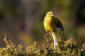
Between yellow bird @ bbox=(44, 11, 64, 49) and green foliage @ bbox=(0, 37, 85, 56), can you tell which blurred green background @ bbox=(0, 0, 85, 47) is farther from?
yellow bird @ bbox=(44, 11, 64, 49)

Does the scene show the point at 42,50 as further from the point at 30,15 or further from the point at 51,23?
the point at 30,15

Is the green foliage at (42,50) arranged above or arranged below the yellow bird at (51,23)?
below

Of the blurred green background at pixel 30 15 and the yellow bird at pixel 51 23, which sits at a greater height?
the yellow bird at pixel 51 23

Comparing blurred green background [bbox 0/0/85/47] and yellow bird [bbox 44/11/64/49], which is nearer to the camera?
yellow bird [bbox 44/11/64/49]

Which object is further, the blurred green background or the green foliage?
the blurred green background

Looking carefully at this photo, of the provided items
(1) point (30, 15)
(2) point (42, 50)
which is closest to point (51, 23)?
(2) point (42, 50)

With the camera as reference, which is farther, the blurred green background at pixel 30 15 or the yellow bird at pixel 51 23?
the blurred green background at pixel 30 15

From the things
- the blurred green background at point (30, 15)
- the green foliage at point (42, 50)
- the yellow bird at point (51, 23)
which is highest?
the yellow bird at point (51, 23)

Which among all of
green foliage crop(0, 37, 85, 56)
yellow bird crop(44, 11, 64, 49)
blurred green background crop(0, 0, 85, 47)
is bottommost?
blurred green background crop(0, 0, 85, 47)

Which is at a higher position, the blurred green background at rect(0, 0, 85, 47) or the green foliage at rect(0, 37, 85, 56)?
the green foliage at rect(0, 37, 85, 56)

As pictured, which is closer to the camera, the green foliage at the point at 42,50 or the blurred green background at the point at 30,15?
the green foliage at the point at 42,50

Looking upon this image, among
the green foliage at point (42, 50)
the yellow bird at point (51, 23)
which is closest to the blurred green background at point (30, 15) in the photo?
the green foliage at point (42, 50)

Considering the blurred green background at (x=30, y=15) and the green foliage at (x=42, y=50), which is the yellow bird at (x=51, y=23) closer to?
the green foliage at (x=42, y=50)

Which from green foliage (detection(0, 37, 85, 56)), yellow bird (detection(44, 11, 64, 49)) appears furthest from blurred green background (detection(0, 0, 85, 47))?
yellow bird (detection(44, 11, 64, 49))
